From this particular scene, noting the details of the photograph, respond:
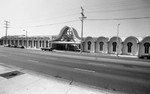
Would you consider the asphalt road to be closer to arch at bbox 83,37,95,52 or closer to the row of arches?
the row of arches

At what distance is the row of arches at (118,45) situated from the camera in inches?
877

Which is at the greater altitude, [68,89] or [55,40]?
[55,40]

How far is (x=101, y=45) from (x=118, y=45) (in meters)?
4.84

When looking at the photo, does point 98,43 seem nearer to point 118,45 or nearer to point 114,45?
point 114,45

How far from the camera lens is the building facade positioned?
73.7 ft

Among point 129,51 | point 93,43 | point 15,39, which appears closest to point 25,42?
point 15,39

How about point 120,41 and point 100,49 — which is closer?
point 120,41

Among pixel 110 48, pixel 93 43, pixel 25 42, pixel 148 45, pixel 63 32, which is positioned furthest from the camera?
pixel 25 42

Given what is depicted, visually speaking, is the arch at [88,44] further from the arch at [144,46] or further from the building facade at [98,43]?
the arch at [144,46]

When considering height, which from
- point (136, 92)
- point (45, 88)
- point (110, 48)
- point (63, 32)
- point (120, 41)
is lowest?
point (136, 92)

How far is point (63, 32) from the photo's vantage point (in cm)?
3397

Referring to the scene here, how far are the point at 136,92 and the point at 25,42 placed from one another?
4974 cm

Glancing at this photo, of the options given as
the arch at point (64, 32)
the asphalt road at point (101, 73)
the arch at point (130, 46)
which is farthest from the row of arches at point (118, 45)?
the asphalt road at point (101, 73)

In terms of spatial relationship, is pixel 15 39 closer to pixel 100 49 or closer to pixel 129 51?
pixel 100 49
